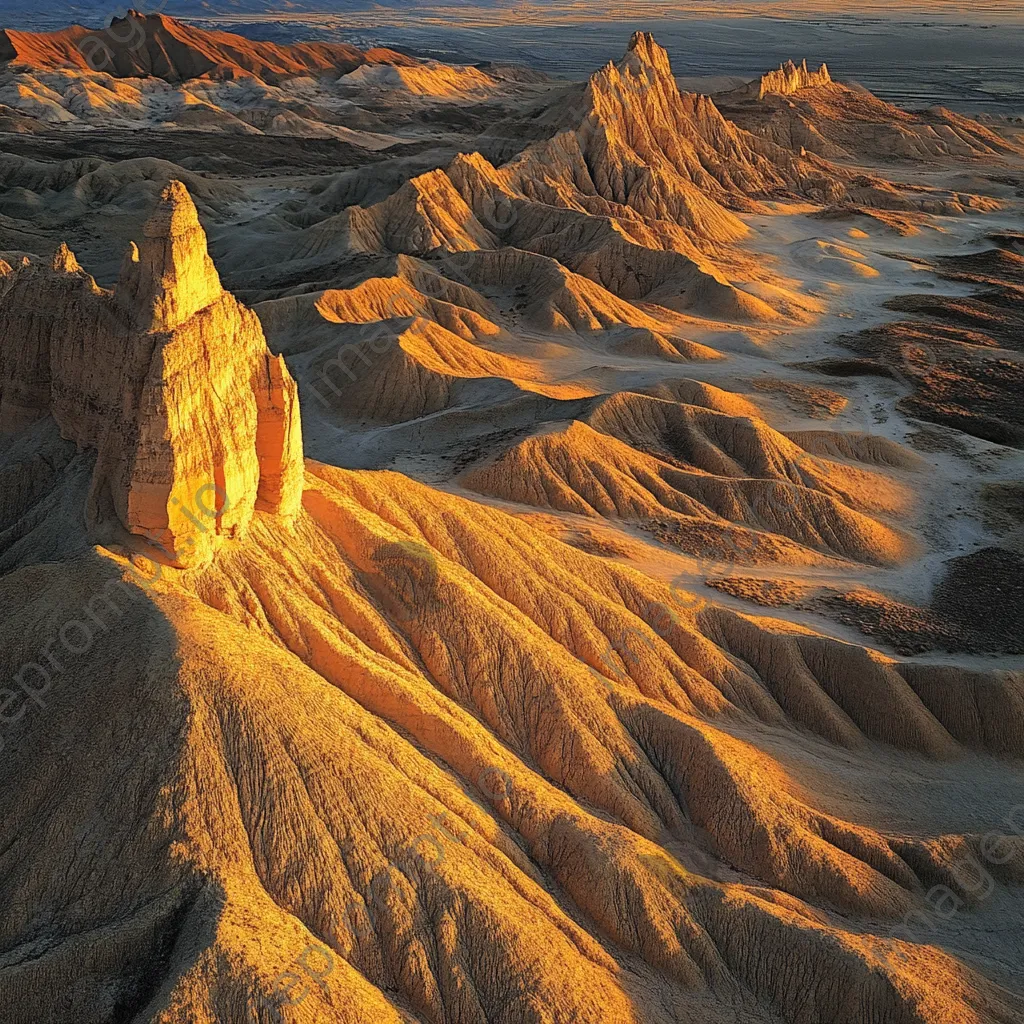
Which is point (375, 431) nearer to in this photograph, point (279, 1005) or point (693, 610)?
point (693, 610)

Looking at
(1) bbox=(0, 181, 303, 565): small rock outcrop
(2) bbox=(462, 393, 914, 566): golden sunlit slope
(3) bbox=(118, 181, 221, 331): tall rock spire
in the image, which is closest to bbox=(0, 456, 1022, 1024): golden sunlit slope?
(1) bbox=(0, 181, 303, 565): small rock outcrop

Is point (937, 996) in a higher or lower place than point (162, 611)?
lower

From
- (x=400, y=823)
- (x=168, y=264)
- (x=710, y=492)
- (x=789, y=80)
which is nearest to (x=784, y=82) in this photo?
(x=789, y=80)

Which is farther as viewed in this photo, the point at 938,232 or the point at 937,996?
the point at 938,232

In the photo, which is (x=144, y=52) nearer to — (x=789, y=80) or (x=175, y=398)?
(x=789, y=80)

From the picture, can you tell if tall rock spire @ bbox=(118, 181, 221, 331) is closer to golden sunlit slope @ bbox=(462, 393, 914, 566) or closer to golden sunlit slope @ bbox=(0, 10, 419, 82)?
golden sunlit slope @ bbox=(462, 393, 914, 566)

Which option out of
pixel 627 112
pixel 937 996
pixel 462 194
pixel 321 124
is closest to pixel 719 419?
pixel 937 996

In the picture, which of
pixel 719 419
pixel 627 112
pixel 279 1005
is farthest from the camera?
pixel 627 112

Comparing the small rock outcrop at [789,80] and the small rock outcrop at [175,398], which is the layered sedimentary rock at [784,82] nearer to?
the small rock outcrop at [789,80]

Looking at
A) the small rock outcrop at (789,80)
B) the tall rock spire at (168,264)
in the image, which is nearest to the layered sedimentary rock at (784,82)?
the small rock outcrop at (789,80)
